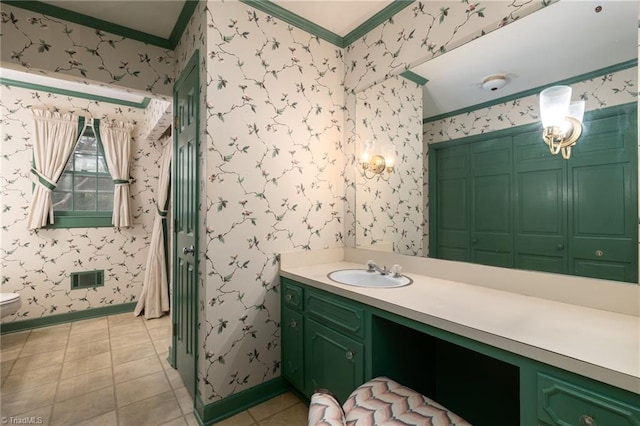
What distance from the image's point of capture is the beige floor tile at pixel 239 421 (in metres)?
1.61

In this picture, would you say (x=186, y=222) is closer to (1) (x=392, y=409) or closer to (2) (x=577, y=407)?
(1) (x=392, y=409)

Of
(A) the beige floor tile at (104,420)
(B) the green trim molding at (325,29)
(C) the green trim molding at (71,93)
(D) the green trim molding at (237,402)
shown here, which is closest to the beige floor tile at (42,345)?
(A) the beige floor tile at (104,420)

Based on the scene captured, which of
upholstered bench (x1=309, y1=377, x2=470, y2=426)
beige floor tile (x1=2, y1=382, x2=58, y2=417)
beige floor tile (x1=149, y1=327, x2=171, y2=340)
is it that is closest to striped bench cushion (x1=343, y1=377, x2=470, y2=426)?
upholstered bench (x1=309, y1=377, x2=470, y2=426)

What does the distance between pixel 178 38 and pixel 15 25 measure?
91 centimetres

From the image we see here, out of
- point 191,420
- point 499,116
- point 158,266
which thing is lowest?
point 191,420

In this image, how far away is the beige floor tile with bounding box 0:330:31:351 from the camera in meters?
2.56

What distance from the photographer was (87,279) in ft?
10.7

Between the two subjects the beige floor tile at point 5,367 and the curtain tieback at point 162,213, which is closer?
the beige floor tile at point 5,367

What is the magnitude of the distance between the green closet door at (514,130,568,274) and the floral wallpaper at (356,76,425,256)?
0.52 m

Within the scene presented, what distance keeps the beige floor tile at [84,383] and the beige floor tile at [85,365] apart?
0.21 ft

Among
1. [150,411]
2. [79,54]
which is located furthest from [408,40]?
[150,411]

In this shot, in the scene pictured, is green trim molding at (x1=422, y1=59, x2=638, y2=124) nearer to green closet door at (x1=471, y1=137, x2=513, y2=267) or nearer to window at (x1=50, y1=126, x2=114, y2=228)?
green closet door at (x1=471, y1=137, x2=513, y2=267)

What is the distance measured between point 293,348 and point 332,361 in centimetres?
37

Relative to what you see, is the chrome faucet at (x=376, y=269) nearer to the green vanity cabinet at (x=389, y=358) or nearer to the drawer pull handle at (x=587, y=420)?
the green vanity cabinet at (x=389, y=358)
